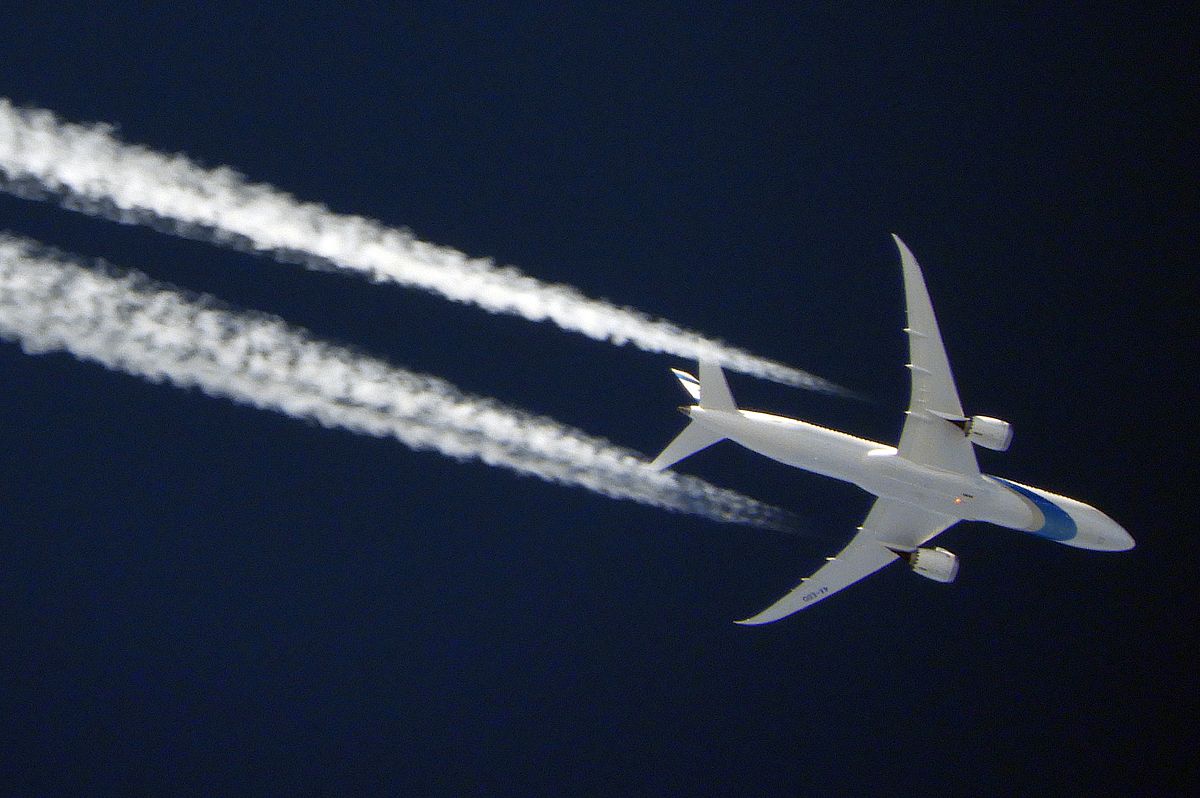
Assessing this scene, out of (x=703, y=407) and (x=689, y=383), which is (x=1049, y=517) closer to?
(x=703, y=407)

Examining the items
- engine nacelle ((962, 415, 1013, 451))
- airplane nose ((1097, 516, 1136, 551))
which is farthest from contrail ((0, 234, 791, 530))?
airplane nose ((1097, 516, 1136, 551))

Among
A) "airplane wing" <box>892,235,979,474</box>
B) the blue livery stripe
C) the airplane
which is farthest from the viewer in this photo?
A: the blue livery stripe

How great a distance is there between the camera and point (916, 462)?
17391 mm

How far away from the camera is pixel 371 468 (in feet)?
59.9

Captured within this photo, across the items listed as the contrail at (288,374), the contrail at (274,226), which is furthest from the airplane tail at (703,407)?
the contrail at (288,374)

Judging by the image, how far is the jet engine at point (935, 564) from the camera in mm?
17906

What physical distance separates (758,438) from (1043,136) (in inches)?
367

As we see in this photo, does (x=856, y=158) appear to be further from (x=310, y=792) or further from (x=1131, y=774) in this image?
(x=310, y=792)

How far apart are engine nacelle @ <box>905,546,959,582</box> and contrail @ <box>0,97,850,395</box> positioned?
345cm

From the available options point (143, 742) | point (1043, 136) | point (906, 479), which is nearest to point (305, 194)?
point (143, 742)

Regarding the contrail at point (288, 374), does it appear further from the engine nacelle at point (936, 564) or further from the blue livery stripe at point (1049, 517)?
the blue livery stripe at point (1049, 517)

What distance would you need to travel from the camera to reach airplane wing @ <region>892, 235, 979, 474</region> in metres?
16.0

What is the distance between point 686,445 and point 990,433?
5.13m

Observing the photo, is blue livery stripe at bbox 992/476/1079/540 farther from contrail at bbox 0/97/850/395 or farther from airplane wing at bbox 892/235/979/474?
contrail at bbox 0/97/850/395
